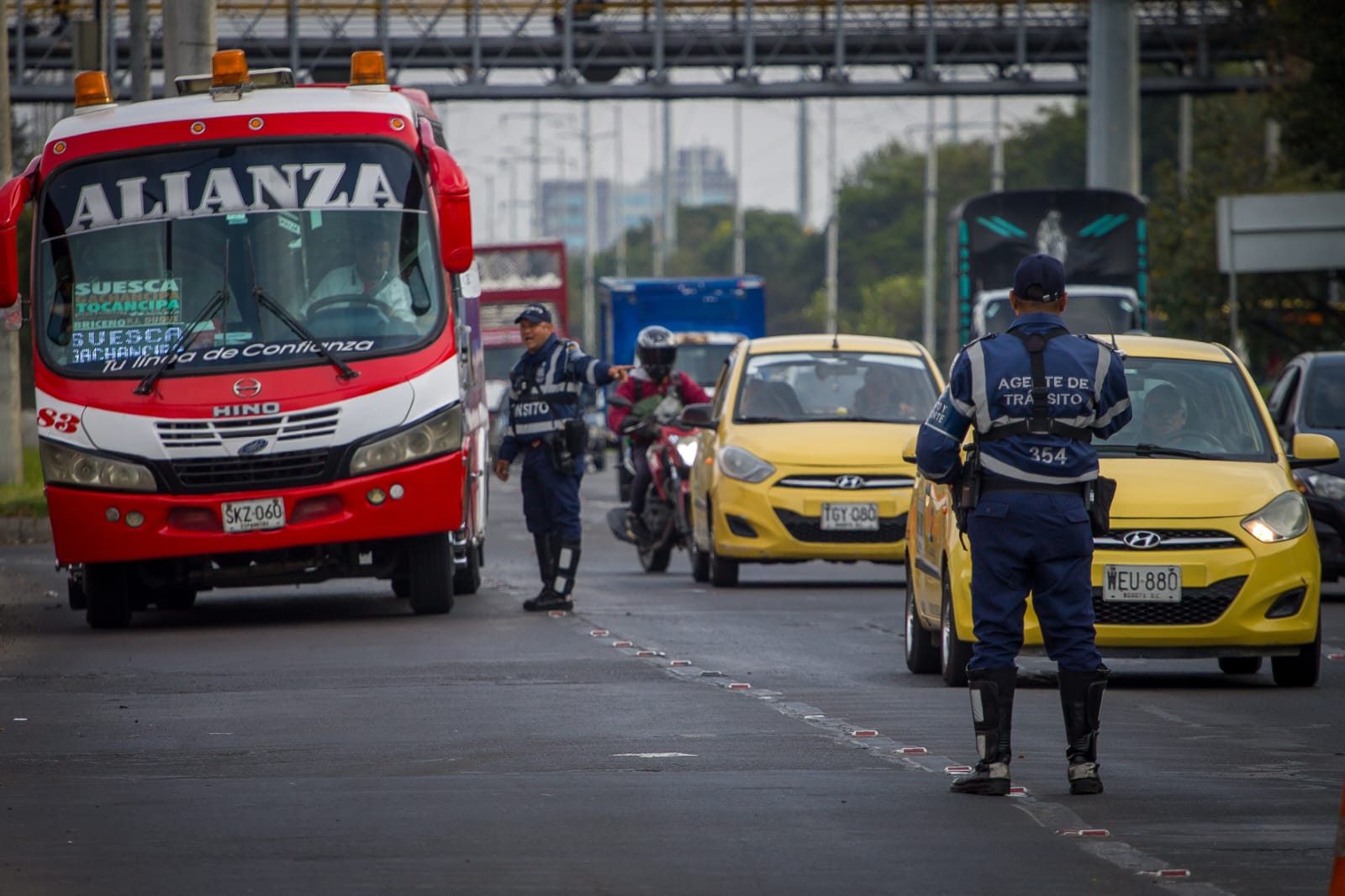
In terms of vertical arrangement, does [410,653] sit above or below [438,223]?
below

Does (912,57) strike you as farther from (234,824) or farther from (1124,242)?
(234,824)

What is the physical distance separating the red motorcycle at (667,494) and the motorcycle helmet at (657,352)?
0.38 metres

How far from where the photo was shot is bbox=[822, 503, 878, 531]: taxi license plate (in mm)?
17672

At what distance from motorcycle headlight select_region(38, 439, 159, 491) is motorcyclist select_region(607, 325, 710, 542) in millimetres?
6587

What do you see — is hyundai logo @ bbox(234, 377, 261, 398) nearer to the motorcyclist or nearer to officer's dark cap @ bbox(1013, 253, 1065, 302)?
the motorcyclist

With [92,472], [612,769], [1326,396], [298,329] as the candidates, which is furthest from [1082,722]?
[1326,396]

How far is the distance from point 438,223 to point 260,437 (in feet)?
5.75

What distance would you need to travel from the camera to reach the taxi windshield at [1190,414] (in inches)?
471

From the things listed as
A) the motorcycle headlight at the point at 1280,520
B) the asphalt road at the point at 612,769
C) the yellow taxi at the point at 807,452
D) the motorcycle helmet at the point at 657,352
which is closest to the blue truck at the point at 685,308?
the motorcycle helmet at the point at 657,352

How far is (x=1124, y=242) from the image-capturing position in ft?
110

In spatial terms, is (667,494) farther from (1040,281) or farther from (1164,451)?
(1040,281)

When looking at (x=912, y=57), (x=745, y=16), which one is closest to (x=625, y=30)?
(x=745, y=16)

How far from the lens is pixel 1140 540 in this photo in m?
11.1

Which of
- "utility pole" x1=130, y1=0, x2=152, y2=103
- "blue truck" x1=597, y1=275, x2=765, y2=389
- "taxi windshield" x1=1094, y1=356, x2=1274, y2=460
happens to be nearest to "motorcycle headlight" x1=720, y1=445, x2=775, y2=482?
"taxi windshield" x1=1094, y1=356, x2=1274, y2=460
